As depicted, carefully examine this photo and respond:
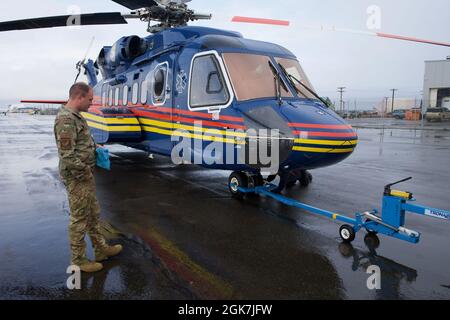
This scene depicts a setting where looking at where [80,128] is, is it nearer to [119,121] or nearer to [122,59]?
[119,121]

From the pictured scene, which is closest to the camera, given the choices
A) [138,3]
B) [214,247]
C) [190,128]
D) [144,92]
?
[214,247]

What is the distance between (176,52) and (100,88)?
5.01 metres

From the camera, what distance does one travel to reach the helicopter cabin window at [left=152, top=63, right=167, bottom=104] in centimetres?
804

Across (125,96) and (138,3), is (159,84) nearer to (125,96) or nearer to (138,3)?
(138,3)

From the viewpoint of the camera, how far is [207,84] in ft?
22.2

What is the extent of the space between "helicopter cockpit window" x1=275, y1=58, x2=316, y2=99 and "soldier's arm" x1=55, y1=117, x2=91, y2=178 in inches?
160

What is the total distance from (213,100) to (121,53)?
4.20 metres

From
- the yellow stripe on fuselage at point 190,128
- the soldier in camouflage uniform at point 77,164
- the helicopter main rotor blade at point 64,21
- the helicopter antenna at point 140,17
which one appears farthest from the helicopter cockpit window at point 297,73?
the helicopter main rotor blade at point 64,21

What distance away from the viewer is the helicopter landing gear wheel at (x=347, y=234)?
4.68m

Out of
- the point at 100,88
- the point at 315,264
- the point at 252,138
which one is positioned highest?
the point at 100,88

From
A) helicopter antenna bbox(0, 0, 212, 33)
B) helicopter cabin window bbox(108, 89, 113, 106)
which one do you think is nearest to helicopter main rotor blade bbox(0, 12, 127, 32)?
helicopter antenna bbox(0, 0, 212, 33)

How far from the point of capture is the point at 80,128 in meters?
3.80

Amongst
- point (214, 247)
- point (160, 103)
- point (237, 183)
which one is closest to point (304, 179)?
point (237, 183)
